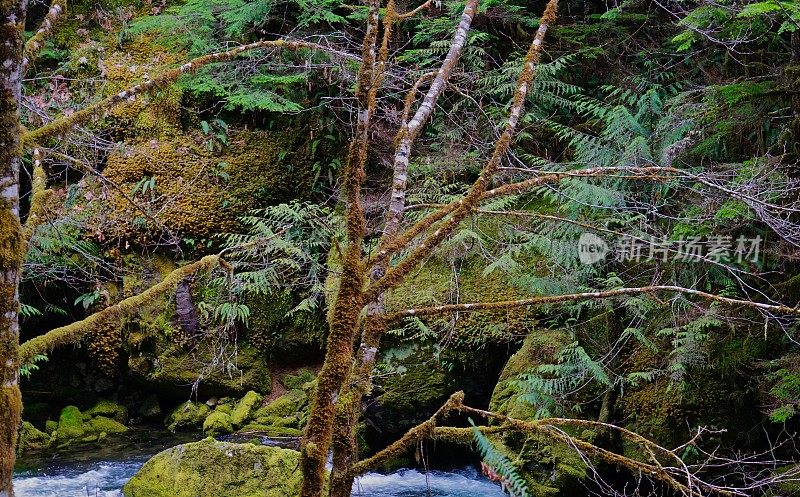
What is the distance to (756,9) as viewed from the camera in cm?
445

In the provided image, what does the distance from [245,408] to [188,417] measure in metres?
0.97

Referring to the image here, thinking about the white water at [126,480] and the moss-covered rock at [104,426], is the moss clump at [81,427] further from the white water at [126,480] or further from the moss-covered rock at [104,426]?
the white water at [126,480]

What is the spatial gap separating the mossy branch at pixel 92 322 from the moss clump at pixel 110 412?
291 inches

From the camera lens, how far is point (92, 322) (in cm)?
293

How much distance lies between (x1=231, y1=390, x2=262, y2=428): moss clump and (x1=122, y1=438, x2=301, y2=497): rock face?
7.53ft

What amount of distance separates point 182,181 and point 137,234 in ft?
3.67

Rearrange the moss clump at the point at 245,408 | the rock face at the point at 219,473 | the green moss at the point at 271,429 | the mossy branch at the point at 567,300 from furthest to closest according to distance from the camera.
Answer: the moss clump at the point at 245,408, the green moss at the point at 271,429, the rock face at the point at 219,473, the mossy branch at the point at 567,300

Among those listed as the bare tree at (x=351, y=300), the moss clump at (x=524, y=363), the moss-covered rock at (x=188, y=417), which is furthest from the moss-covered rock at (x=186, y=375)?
Answer: the bare tree at (x=351, y=300)

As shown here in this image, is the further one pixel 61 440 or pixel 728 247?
pixel 61 440

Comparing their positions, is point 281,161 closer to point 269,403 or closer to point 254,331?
point 254,331

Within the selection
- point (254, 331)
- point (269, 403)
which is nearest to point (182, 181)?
point (254, 331)

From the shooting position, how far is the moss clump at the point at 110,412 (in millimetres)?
9656

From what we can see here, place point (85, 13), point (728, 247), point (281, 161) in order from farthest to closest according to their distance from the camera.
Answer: point (85, 13)
point (281, 161)
point (728, 247)

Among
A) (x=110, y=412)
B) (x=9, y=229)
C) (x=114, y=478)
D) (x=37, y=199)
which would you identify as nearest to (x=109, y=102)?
(x=9, y=229)
